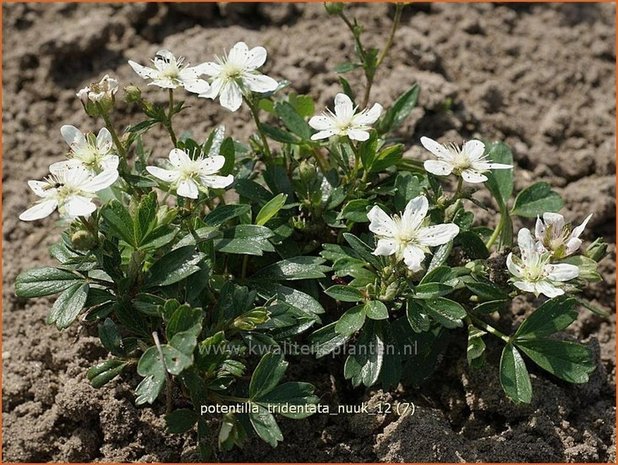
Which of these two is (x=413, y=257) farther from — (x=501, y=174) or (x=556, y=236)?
(x=501, y=174)

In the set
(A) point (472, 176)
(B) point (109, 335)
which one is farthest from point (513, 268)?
(B) point (109, 335)

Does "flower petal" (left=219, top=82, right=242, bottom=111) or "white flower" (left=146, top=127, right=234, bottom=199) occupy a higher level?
"flower petal" (left=219, top=82, right=242, bottom=111)

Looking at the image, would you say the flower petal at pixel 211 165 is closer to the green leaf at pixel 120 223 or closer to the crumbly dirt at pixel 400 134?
the green leaf at pixel 120 223

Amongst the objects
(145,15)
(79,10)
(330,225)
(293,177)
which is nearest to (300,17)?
(145,15)

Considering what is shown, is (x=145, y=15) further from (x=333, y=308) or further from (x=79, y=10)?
(x=333, y=308)

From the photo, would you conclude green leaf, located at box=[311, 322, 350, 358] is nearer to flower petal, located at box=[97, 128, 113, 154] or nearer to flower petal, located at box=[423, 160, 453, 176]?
flower petal, located at box=[423, 160, 453, 176]

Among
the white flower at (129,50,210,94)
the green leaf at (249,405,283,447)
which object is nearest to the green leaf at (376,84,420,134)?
the white flower at (129,50,210,94)
